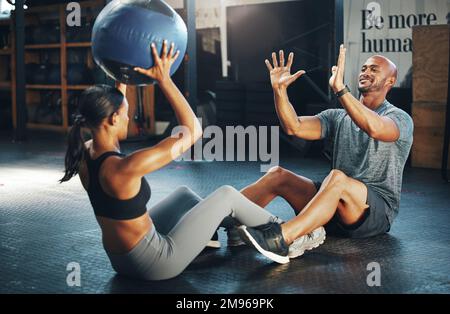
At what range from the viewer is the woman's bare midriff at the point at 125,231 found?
3053 mm

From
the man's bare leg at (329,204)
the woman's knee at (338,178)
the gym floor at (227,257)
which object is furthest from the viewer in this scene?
the woman's knee at (338,178)

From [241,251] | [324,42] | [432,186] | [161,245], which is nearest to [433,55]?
[432,186]

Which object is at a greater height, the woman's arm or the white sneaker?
the woman's arm

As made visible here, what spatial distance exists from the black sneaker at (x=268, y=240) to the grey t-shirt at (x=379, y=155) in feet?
2.34

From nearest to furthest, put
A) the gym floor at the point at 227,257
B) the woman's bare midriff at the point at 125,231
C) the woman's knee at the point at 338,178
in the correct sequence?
the woman's bare midriff at the point at 125,231 < the gym floor at the point at 227,257 < the woman's knee at the point at 338,178

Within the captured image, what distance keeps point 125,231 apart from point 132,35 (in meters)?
0.82

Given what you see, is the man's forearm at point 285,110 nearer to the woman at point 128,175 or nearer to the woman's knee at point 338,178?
the woman's knee at point 338,178

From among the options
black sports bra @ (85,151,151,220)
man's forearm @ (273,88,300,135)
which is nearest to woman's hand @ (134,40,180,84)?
black sports bra @ (85,151,151,220)

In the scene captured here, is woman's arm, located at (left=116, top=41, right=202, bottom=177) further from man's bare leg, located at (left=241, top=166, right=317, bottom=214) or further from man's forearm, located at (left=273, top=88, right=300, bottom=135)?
man's bare leg, located at (left=241, top=166, right=317, bottom=214)

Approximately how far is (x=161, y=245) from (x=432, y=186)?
3377mm

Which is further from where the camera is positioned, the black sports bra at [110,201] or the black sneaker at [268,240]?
the black sneaker at [268,240]

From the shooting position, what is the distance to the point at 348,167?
4043 mm

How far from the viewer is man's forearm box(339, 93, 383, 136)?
3632mm

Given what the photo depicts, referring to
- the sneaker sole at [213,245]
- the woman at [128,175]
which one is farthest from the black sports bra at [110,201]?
the sneaker sole at [213,245]
